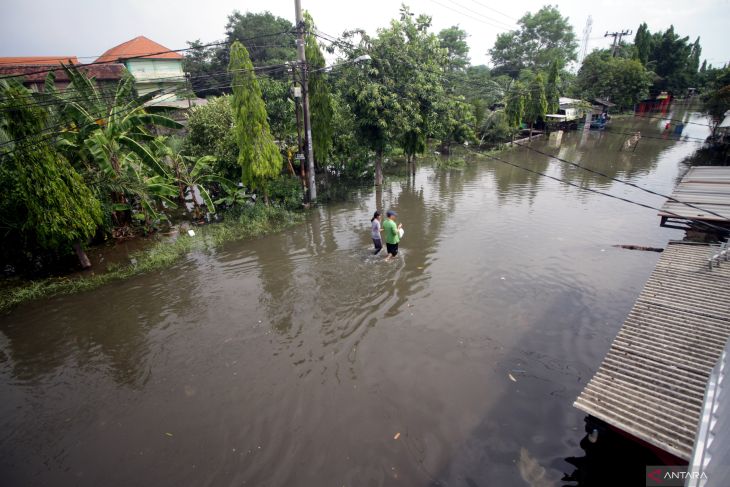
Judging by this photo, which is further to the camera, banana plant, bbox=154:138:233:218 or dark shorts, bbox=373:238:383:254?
banana plant, bbox=154:138:233:218

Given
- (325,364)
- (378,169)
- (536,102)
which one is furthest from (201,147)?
(536,102)

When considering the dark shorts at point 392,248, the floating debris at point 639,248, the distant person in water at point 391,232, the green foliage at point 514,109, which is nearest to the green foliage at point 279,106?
the distant person in water at point 391,232

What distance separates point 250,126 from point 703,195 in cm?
1524

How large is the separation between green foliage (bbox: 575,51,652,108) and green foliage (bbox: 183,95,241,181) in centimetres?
5040

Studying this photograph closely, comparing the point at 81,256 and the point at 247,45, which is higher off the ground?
the point at 247,45

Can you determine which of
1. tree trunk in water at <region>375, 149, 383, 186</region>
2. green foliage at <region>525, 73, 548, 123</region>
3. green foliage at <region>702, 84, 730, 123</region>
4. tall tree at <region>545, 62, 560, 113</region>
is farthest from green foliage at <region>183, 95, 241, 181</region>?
tall tree at <region>545, 62, 560, 113</region>

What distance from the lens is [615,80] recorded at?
4706 centimetres

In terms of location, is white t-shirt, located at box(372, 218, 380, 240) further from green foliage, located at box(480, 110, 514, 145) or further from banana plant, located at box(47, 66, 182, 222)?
green foliage, located at box(480, 110, 514, 145)

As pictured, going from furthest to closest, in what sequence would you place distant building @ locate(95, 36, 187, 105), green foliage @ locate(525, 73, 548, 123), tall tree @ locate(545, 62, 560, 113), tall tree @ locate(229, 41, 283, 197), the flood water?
1. tall tree @ locate(545, 62, 560, 113)
2. green foliage @ locate(525, 73, 548, 123)
3. distant building @ locate(95, 36, 187, 105)
4. tall tree @ locate(229, 41, 283, 197)
5. the flood water

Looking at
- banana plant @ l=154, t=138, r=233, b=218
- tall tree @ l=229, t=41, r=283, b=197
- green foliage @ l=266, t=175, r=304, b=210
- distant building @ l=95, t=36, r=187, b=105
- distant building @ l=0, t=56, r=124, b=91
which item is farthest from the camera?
distant building @ l=95, t=36, r=187, b=105

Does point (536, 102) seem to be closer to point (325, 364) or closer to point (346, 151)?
point (346, 151)

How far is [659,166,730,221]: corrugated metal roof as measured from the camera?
28.7 feet

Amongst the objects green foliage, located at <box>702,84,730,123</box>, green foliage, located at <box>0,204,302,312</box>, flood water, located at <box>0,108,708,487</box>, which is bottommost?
flood water, located at <box>0,108,708,487</box>

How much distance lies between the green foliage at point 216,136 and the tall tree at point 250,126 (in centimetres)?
200
